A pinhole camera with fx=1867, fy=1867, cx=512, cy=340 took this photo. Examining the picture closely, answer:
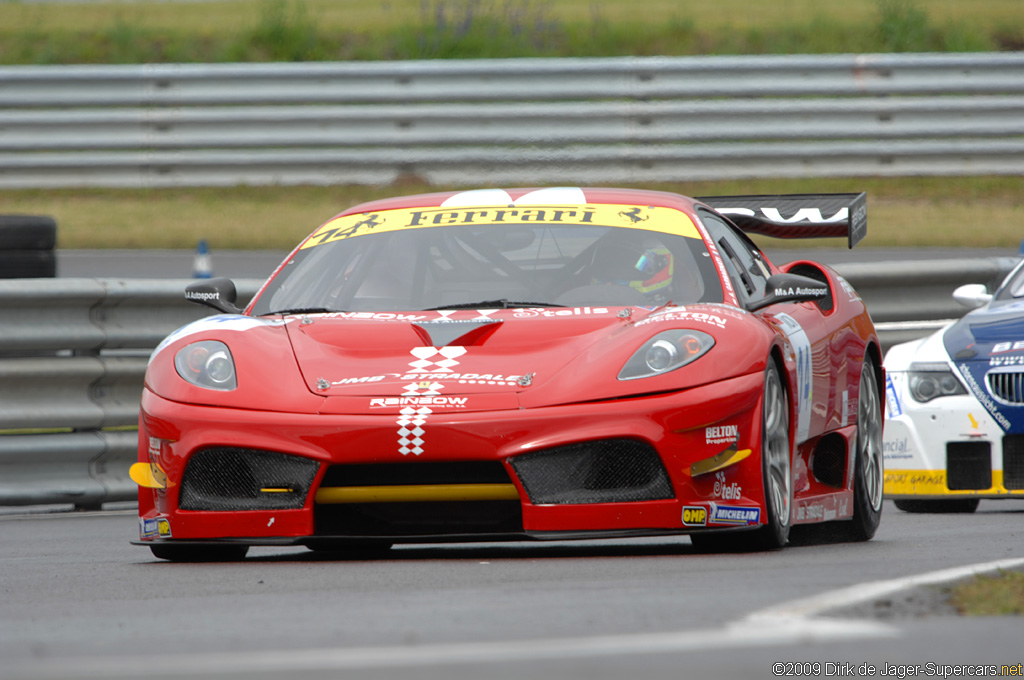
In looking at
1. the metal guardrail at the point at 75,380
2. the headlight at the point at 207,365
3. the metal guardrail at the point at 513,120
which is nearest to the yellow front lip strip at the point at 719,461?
the headlight at the point at 207,365

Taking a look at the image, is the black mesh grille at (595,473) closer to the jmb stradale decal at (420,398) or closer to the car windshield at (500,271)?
the jmb stradale decal at (420,398)

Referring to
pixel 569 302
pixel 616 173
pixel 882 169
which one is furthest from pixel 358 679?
pixel 882 169

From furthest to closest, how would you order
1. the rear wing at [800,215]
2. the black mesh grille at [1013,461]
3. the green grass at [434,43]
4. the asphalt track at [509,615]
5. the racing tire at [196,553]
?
the green grass at [434,43]
the black mesh grille at [1013,461]
the rear wing at [800,215]
the racing tire at [196,553]
the asphalt track at [509,615]

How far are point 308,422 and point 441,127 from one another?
11367 millimetres

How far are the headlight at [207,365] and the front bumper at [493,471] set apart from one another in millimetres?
149

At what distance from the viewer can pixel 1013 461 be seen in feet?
27.9

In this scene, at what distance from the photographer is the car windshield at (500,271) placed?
251 inches

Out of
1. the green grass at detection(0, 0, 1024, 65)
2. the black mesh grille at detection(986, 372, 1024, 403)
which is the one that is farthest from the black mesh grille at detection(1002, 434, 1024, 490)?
the green grass at detection(0, 0, 1024, 65)

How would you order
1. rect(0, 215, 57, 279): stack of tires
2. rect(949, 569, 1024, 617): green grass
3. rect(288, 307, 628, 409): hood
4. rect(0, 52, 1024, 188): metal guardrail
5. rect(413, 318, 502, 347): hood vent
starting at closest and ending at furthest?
rect(949, 569, 1024, 617): green grass, rect(288, 307, 628, 409): hood, rect(413, 318, 502, 347): hood vent, rect(0, 215, 57, 279): stack of tires, rect(0, 52, 1024, 188): metal guardrail

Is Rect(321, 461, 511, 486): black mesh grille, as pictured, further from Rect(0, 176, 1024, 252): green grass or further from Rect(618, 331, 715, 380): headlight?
Rect(0, 176, 1024, 252): green grass

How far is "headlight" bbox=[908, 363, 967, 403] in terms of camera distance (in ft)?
28.8

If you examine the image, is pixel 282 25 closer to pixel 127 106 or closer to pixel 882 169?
pixel 127 106

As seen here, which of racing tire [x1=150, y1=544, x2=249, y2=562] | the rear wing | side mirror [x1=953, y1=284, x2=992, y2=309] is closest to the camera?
racing tire [x1=150, y1=544, x2=249, y2=562]

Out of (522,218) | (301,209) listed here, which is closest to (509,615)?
(522,218)
